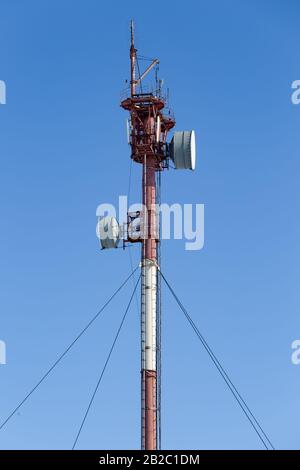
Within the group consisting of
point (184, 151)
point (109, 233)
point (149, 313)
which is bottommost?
point (149, 313)

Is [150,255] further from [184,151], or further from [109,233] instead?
[184,151]

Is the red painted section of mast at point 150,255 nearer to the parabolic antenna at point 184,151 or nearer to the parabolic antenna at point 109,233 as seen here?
the parabolic antenna at point 184,151

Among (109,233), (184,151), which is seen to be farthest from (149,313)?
(184,151)

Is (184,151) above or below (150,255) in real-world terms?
above

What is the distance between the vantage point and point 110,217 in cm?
10525

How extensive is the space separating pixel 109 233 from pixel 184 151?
8.01 metres

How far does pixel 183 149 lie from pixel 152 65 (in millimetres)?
6944

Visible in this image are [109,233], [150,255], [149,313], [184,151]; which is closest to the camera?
[149,313]

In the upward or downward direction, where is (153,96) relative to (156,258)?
upward

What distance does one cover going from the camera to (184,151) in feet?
344
